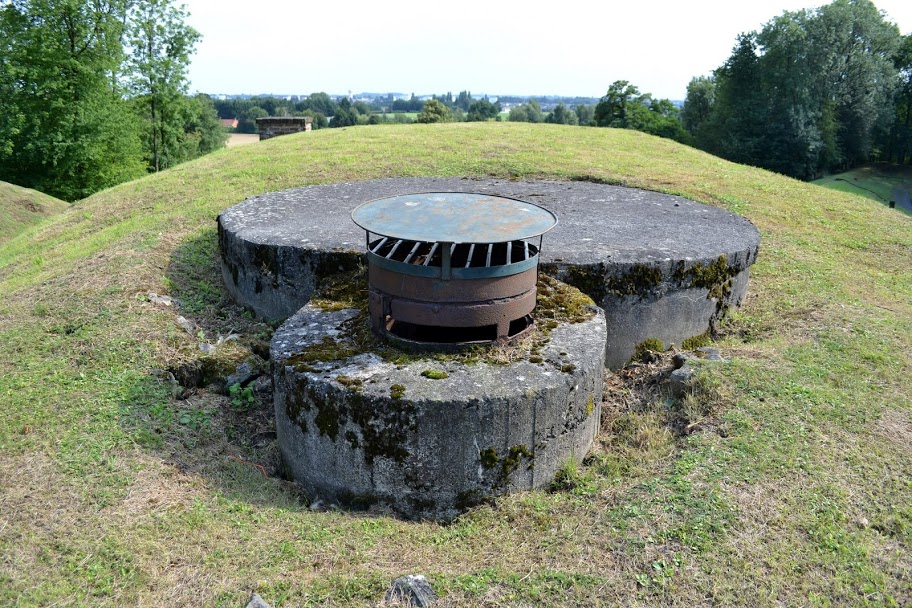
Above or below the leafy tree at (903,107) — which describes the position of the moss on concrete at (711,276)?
below

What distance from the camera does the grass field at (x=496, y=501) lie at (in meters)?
3.62

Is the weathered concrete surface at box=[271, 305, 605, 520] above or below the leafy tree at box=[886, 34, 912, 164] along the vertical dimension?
below

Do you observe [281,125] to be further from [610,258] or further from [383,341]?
[383,341]

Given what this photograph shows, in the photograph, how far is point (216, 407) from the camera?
5.60 meters

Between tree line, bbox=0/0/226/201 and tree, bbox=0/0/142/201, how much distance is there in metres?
0.03

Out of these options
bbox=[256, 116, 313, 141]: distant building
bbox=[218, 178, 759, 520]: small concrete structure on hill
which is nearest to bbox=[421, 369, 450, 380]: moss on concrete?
bbox=[218, 178, 759, 520]: small concrete structure on hill

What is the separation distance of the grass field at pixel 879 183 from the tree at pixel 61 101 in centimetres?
3114

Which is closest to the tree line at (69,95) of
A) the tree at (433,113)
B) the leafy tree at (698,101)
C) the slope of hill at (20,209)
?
the slope of hill at (20,209)

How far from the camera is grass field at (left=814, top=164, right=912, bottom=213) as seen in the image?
31130 mm

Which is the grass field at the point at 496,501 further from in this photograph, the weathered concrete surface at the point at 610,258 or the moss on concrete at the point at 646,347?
the weathered concrete surface at the point at 610,258

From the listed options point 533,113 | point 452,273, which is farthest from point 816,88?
point 533,113

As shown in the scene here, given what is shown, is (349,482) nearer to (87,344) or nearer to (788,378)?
(87,344)

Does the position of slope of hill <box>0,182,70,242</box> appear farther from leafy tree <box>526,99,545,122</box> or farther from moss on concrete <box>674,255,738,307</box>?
leafy tree <box>526,99,545,122</box>

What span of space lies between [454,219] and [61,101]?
2361 cm
